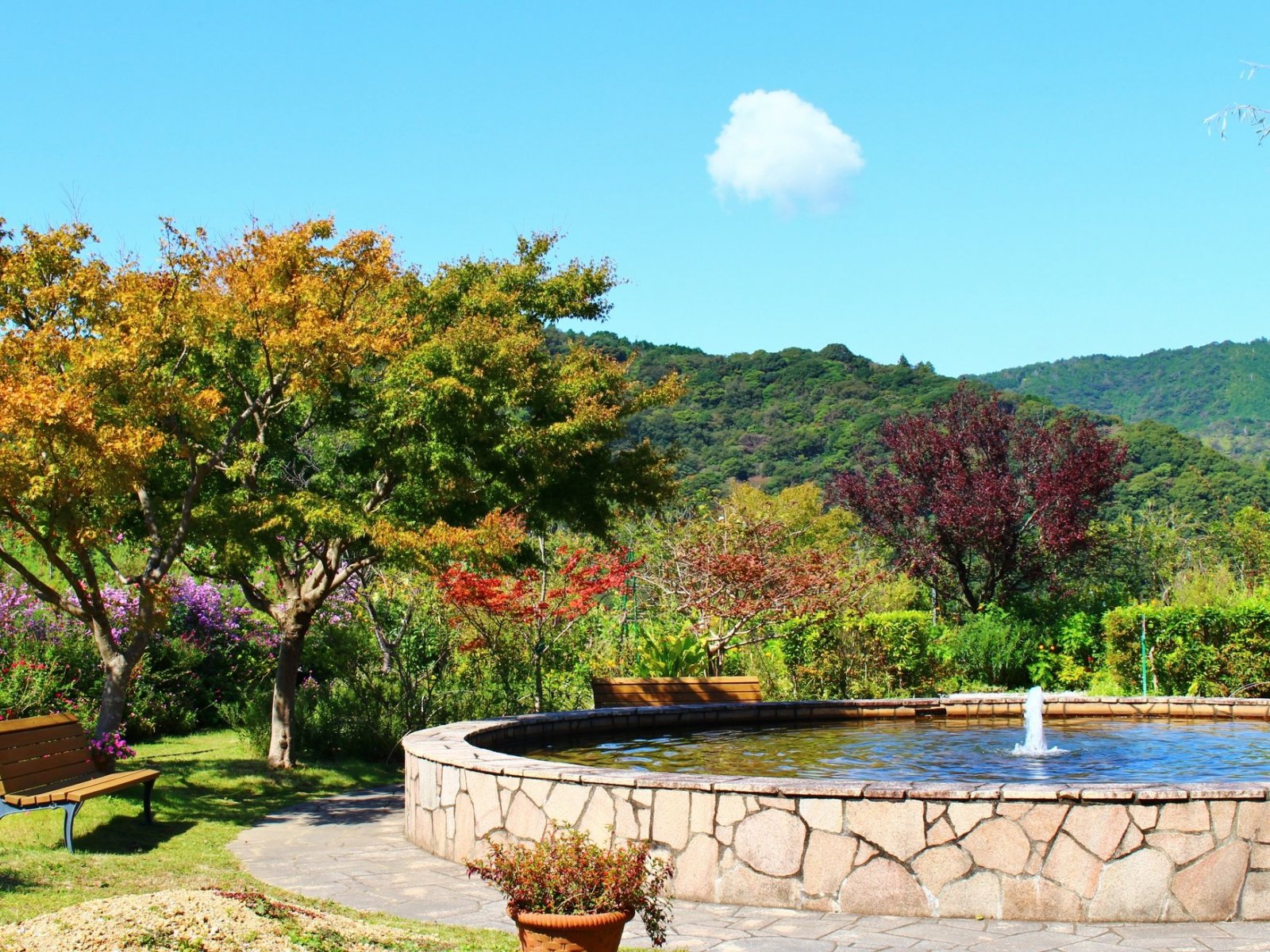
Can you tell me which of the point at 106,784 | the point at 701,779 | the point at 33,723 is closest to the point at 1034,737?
the point at 701,779

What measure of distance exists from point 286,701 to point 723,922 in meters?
6.73

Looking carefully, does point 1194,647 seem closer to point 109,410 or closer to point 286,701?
point 286,701

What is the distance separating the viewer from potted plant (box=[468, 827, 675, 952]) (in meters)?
4.54

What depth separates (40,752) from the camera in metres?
8.13

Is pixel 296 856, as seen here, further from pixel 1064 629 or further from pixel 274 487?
pixel 1064 629

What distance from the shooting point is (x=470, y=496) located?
11.2 m

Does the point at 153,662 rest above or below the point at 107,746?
above

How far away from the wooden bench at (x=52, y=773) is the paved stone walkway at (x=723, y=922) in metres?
1.07

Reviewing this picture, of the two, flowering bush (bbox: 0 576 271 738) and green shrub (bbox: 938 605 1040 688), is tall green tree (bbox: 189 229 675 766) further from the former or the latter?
green shrub (bbox: 938 605 1040 688)

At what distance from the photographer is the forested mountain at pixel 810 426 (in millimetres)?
50875

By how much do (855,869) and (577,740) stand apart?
17.3 ft

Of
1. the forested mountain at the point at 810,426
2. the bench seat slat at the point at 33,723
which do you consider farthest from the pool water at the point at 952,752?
the forested mountain at the point at 810,426

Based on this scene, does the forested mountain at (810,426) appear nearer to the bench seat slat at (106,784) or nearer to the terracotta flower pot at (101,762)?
the terracotta flower pot at (101,762)

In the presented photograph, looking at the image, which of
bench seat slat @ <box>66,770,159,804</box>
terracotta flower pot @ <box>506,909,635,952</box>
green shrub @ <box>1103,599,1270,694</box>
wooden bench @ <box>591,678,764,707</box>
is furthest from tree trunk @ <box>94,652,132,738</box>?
green shrub @ <box>1103,599,1270,694</box>
